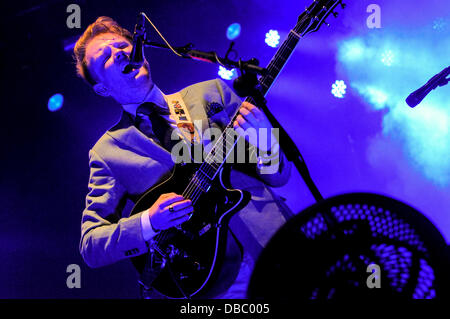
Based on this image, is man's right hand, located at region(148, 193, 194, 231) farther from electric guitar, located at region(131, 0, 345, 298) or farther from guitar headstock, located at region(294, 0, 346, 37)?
guitar headstock, located at region(294, 0, 346, 37)

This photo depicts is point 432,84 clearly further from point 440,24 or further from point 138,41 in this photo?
point 138,41

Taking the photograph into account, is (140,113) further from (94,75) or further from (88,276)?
(88,276)

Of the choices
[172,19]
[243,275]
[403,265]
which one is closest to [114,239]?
[243,275]

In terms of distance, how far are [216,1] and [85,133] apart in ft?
6.00

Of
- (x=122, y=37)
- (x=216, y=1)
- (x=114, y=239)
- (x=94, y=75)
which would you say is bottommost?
(x=114, y=239)

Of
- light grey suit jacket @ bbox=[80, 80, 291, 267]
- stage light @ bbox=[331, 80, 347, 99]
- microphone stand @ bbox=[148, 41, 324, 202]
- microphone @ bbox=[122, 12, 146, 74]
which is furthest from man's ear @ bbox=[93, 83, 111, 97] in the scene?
stage light @ bbox=[331, 80, 347, 99]

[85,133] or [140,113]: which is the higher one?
[85,133]

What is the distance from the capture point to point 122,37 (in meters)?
2.12

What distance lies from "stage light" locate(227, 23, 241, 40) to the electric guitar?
187 cm

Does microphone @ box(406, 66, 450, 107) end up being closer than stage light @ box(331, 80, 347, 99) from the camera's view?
Yes

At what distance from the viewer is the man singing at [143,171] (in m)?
1.69

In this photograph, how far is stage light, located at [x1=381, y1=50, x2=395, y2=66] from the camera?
135 inches

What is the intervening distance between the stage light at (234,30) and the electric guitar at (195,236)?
6.13ft

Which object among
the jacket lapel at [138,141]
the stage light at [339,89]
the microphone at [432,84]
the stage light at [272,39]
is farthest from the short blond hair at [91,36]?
the stage light at [339,89]
